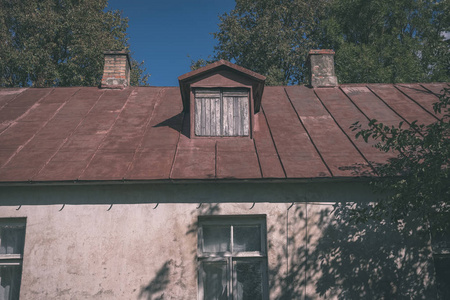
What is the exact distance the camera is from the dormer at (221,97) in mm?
8336

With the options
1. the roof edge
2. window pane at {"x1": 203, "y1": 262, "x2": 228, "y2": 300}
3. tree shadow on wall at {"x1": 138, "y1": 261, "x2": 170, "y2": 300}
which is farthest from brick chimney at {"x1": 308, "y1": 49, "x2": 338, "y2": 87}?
tree shadow on wall at {"x1": 138, "y1": 261, "x2": 170, "y2": 300}

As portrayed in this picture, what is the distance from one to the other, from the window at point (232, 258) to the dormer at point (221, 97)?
2.08m

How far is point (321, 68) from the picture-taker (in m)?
11.1

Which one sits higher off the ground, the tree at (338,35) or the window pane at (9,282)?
the tree at (338,35)

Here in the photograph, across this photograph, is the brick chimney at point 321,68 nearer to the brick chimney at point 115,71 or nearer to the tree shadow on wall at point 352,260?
the tree shadow on wall at point 352,260

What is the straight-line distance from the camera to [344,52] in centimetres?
1931

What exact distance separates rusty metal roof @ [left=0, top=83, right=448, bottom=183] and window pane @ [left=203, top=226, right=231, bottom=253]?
0.94 m

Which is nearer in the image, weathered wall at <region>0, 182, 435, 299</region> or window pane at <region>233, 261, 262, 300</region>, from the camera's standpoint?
weathered wall at <region>0, 182, 435, 299</region>

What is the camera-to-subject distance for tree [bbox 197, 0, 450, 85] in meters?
18.9

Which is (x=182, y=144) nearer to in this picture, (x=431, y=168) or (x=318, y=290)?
(x=318, y=290)

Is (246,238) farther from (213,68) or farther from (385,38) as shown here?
(385,38)

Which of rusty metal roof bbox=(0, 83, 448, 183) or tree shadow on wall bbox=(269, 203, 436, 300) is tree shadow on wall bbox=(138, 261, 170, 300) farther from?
tree shadow on wall bbox=(269, 203, 436, 300)

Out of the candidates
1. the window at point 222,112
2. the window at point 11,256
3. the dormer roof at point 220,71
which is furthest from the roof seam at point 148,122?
the window at point 11,256

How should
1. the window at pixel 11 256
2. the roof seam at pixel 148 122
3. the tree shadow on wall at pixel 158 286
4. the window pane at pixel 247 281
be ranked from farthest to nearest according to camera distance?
1. the roof seam at pixel 148 122
2. the window at pixel 11 256
3. the window pane at pixel 247 281
4. the tree shadow on wall at pixel 158 286
